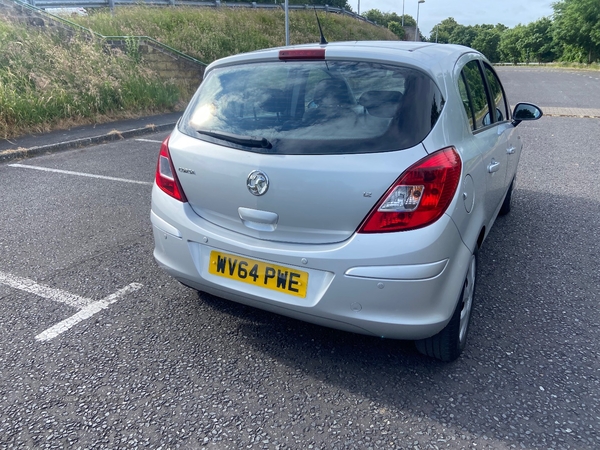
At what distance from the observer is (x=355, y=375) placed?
8.27 feet

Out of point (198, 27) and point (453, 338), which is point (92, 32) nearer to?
point (198, 27)

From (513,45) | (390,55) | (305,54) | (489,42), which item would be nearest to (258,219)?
(305,54)

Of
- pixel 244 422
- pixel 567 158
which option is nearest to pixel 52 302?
pixel 244 422

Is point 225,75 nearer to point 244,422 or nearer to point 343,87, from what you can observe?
point 343,87

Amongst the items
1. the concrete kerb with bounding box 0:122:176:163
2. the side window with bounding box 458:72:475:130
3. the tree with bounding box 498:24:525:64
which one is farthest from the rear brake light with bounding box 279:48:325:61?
the tree with bounding box 498:24:525:64

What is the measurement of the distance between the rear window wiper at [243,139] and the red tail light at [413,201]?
63 centimetres

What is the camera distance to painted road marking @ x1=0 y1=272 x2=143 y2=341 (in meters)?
2.95

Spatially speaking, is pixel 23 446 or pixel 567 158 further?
pixel 567 158

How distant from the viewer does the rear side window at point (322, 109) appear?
228 centimetres

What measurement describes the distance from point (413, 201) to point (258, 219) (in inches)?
29.1

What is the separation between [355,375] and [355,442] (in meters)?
0.46

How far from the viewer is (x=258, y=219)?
2.40 m

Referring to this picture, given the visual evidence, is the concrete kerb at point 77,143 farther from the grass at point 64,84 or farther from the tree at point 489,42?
the tree at point 489,42

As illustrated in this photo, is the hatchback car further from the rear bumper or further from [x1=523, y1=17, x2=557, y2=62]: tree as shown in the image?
[x1=523, y1=17, x2=557, y2=62]: tree
